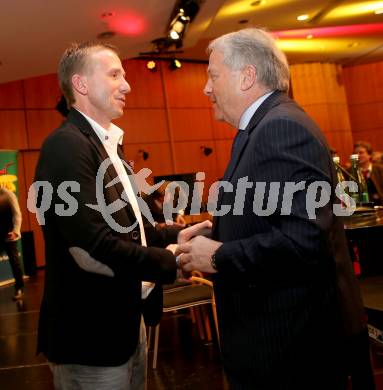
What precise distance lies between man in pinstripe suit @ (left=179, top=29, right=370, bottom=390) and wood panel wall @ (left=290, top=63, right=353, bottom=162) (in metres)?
10.3

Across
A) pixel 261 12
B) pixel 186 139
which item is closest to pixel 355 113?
pixel 186 139

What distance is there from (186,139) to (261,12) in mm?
3983

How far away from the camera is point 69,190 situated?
129 centimetres

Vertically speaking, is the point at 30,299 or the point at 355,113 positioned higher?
the point at 355,113

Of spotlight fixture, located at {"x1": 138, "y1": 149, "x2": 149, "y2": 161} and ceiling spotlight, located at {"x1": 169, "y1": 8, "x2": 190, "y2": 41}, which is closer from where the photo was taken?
ceiling spotlight, located at {"x1": 169, "y1": 8, "x2": 190, "y2": 41}

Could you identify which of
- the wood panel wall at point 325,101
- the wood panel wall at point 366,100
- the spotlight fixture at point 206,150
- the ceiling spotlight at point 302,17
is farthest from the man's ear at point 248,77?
the wood panel wall at point 366,100

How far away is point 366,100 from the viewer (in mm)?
11875

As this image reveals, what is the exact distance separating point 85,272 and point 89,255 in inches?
3.3

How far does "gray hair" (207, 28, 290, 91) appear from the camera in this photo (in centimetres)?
131

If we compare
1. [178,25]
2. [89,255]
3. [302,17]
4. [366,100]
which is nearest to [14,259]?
[178,25]

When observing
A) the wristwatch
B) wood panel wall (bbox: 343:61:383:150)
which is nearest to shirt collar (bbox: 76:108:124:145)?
the wristwatch

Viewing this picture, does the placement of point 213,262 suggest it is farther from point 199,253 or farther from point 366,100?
point 366,100

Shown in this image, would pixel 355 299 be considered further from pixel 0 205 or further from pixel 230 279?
pixel 0 205

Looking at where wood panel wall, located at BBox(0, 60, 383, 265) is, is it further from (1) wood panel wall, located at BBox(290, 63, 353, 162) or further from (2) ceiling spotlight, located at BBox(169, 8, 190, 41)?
(2) ceiling spotlight, located at BBox(169, 8, 190, 41)
